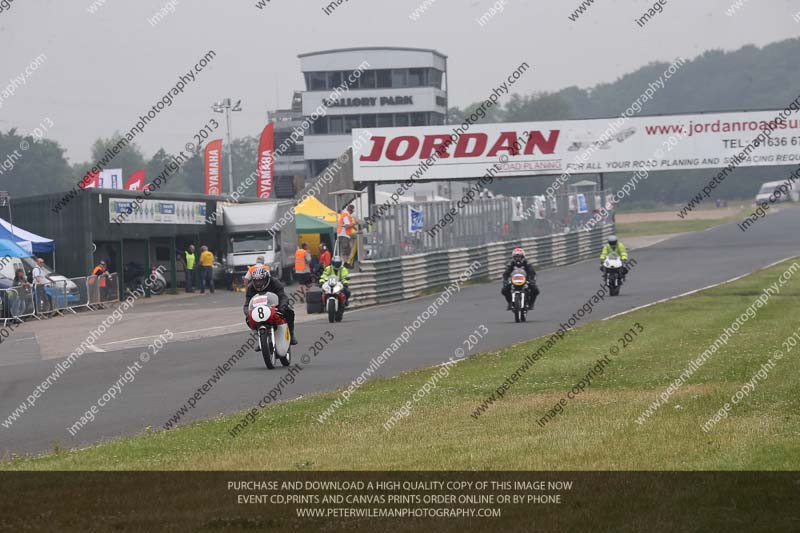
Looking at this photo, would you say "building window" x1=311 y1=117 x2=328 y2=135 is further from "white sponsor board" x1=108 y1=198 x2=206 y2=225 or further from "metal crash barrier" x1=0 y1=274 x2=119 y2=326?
"metal crash barrier" x1=0 y1=274 x2=119 y2=326

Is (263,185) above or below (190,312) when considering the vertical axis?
above

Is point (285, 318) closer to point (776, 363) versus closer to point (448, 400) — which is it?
point (448, 400)

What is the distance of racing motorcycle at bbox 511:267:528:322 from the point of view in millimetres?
23531

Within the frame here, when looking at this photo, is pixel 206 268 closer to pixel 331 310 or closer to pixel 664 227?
pixel 331 310

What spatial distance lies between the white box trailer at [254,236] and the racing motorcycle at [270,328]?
1072 inches

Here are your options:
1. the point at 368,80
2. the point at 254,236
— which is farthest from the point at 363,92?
the point at 254,236

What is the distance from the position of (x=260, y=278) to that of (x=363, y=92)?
94772 millimetres

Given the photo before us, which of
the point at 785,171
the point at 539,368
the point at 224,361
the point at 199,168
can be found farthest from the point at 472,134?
the point at 199,168

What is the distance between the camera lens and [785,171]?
131 meters

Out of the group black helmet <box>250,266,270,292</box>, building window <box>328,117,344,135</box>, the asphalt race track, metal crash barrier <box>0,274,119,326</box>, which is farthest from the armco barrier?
→ building window <box>328,117,344,135</box>

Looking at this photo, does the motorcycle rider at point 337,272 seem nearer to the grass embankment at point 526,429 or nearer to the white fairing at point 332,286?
the white fairing at point 332,286

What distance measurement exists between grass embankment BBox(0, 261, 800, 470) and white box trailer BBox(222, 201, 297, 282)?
1153 inches

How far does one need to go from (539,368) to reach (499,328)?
7650 millimetres

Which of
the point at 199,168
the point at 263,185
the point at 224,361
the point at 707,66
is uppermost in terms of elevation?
the point at 707,66
